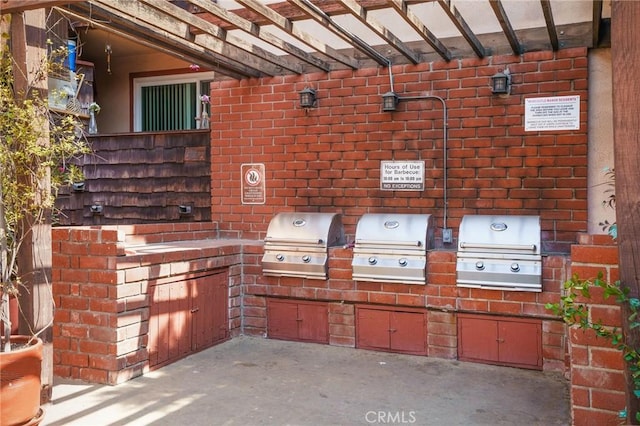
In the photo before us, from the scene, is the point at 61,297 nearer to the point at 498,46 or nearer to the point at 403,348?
the point at 403,348

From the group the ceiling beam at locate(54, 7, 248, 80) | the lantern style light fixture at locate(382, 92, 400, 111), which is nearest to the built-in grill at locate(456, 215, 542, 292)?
the lantern style light fixture at locate(382, 92, 400, 111)

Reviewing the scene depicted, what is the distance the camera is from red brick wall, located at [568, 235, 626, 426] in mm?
2674

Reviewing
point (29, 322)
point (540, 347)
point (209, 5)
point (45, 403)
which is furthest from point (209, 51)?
point (540, 347)

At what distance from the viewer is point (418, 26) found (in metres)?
4.04

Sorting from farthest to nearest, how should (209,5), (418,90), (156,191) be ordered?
(156,191) < (418,90) < (209,5)

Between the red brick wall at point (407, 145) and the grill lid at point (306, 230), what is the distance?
0.91 feet

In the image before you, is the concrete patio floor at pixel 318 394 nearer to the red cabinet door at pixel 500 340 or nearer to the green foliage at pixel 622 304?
the red cabinet door at pixel 500 340

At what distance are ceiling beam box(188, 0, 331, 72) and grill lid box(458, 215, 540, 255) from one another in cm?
196

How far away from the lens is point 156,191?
645 cm

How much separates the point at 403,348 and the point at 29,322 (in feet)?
9.42

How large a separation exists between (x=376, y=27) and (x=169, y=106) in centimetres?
440

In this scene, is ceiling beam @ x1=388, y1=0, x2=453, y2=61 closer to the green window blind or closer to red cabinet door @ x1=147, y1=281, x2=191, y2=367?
red cabinet door @ x1=147, y1=281, x2=191, y2=367

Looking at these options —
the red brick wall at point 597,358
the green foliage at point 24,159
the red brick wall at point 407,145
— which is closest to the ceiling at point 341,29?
the red brick wall at point 407,145

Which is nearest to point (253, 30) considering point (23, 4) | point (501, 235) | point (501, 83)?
point (23, 4)
